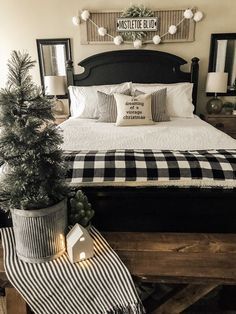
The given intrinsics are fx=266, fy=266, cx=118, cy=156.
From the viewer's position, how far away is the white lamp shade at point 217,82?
3.32m

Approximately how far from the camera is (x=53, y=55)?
3654 millimetres

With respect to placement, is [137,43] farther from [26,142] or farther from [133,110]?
[26,142]

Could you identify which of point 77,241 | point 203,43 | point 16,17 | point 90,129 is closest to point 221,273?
point 77,241

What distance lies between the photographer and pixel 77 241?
1090mm

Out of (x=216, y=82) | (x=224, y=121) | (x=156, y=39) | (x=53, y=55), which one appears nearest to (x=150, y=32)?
(x=156, y=39)

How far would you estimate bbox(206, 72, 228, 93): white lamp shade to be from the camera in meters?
3.32

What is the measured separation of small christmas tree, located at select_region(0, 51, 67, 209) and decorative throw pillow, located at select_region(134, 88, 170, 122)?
6.40 feet

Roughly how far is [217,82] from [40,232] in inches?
119

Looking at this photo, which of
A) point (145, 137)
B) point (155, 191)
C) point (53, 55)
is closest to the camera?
point (155, 191)

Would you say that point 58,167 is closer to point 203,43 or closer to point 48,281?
point 48,281

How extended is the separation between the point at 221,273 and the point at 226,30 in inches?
129

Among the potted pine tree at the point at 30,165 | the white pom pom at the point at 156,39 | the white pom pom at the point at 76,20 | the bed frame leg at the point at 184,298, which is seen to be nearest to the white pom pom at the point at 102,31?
the white pom pom at the point at 76,20

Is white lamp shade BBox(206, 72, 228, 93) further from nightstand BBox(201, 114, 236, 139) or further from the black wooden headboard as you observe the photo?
nightstand BBox(201, 114, 236, 139)

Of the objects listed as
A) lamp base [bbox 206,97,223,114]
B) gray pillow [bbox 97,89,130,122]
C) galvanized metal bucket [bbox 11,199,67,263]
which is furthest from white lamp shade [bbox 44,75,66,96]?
galvanized metal bucket [bbox 11,199,67,263]
